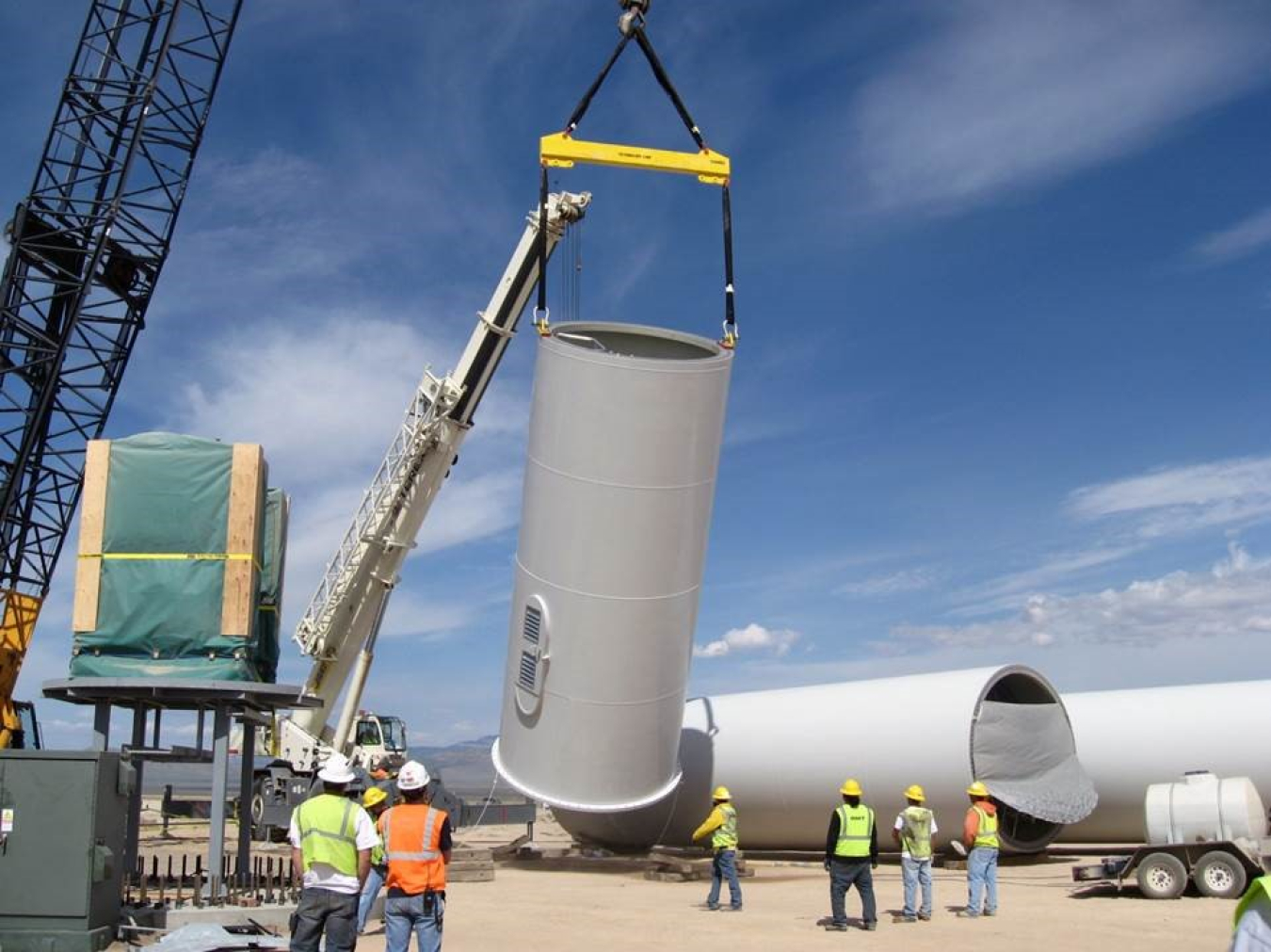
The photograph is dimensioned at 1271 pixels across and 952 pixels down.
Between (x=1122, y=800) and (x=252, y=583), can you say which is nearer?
(x=252, y=583)

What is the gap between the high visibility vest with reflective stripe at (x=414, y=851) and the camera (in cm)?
741

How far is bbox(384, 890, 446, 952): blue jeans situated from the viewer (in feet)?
24.4

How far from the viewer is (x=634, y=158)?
628 inches

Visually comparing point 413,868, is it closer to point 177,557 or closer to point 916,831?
point 177,557

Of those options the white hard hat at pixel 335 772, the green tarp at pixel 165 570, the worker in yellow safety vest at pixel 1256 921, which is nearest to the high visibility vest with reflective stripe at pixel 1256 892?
the worker in yellow safety vest at pixel 1256 921

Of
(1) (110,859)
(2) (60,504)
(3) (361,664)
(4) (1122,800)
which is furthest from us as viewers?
(2) (60,504)

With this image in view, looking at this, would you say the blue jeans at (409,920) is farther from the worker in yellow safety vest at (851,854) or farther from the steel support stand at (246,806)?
the worker in yellow safety vest at (851,854)

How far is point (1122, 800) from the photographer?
19.5m

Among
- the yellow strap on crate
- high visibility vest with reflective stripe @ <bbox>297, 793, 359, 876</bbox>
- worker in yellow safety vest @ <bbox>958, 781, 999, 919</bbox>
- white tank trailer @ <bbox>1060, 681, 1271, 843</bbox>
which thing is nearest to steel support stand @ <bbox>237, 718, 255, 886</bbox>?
the yellow strap on crate

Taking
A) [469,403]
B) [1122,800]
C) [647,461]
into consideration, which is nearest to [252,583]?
[647,461]

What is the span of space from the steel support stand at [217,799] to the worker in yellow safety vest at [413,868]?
15.7 ft

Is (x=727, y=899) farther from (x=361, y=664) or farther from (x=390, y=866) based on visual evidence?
(x=361, y=664)

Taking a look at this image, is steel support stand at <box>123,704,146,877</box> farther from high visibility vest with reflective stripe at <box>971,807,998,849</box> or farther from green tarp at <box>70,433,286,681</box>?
high visibility vest with reflective stripe at <box>971,807,998,849</box>

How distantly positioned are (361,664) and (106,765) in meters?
14.6
